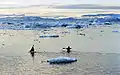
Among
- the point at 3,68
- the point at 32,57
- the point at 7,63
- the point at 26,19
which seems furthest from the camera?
the point at 26,19

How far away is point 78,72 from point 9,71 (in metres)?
4.23

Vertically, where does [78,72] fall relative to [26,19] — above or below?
below

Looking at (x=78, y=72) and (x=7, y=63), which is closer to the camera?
(x=78, y=72)

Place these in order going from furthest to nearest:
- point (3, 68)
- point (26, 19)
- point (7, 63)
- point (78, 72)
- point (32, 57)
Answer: point (26, 19), point (32, 57), point (7, 63), point (3, 68), point (78, 72)

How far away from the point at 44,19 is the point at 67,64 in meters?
81.1

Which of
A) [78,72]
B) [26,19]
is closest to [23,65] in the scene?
[78,72]

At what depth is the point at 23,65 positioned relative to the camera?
77.4ft

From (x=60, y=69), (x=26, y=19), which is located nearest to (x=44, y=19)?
(x=26, y=19)

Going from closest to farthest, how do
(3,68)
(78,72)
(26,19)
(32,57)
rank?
(78,72) → (3,68) → (32,57) → (26,19)

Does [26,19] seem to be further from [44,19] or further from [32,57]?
[32,57]

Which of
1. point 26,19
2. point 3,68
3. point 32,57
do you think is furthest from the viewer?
point 26,19

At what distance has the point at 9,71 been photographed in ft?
69.9

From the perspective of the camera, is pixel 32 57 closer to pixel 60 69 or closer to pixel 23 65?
pixel 23 65

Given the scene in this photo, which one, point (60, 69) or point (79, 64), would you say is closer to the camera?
point (60, 69)
